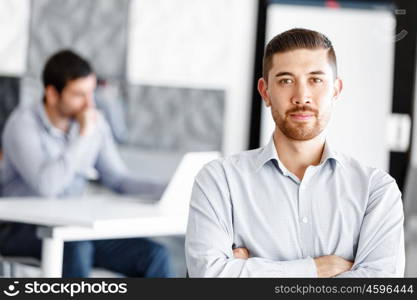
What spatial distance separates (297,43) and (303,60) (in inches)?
1.8

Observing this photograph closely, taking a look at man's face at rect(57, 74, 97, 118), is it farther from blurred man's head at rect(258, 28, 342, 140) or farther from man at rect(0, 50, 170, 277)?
blurred man's head at rect(258, 28, 342, 140)

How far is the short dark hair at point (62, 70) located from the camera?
3.61 meters

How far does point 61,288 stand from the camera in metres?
1.71

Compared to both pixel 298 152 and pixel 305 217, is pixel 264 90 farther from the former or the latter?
pixel 305 217

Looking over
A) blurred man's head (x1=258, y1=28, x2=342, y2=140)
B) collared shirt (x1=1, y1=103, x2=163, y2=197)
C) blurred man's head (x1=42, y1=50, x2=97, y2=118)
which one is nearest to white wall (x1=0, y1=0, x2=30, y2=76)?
blurred man's head (x1=42, y1=50, x2=97, y2=118)

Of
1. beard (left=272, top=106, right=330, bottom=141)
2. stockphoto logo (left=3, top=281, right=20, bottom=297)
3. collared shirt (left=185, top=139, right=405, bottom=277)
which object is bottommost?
stockphoto logo (left=3, top=281, right=20, bottom=297)

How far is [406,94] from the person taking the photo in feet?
16.8

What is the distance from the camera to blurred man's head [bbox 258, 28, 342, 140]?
1654 mm

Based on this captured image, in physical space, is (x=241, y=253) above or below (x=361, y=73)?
below

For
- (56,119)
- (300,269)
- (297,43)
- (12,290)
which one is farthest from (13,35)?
(300,269)

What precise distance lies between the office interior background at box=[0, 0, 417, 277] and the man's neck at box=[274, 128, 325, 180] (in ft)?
11.0

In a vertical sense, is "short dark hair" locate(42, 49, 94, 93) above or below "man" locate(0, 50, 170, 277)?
above

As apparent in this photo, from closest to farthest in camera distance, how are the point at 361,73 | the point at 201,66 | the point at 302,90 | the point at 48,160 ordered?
the point at 302,90 → the point at 48,160 → the point at 361,73 → the point at 201,66

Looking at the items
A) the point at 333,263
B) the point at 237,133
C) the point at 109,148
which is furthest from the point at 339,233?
the point at 237,133
